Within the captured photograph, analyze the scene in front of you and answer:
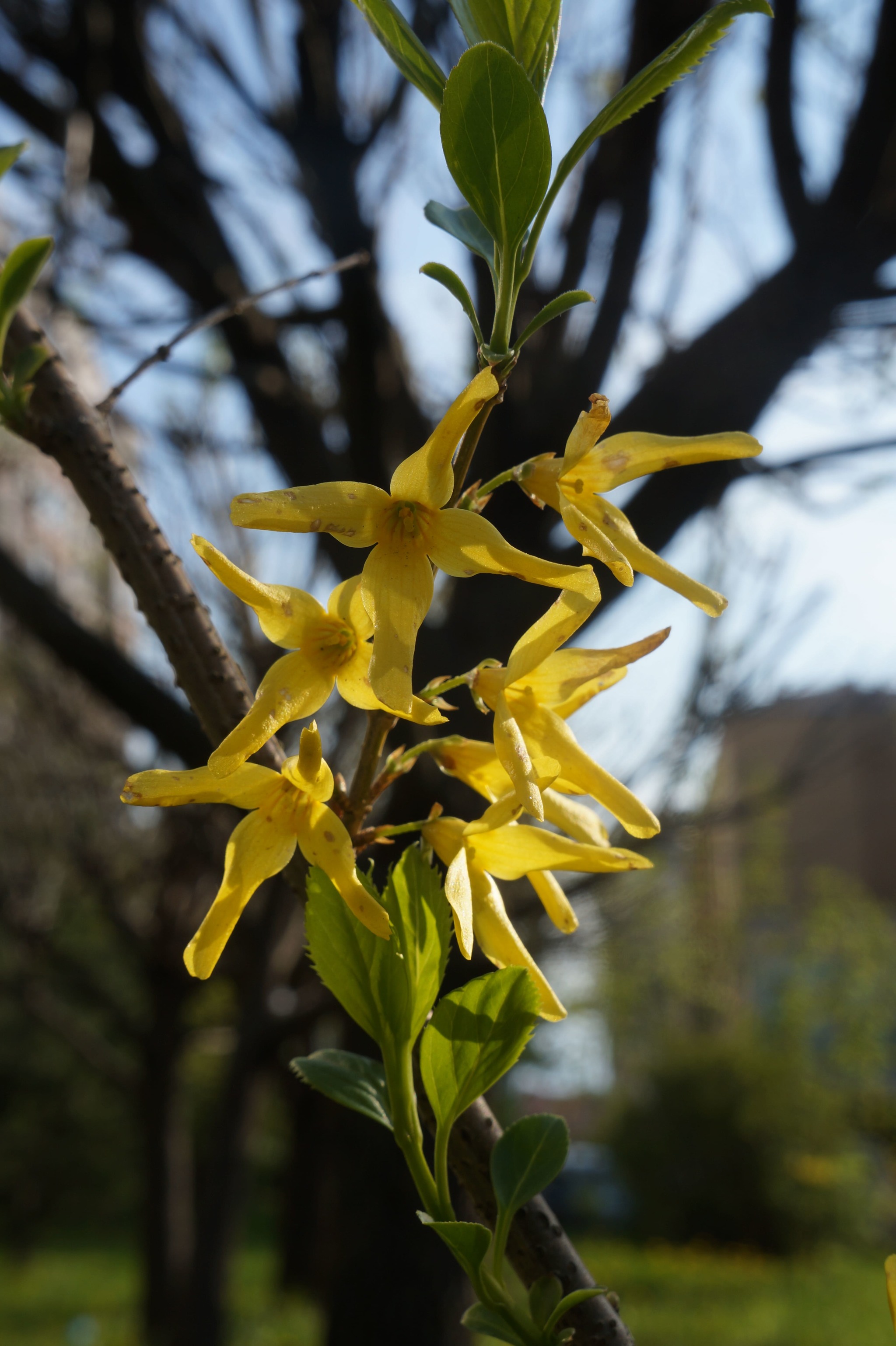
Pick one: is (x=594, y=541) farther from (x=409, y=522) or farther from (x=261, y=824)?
(x=261, y=824)

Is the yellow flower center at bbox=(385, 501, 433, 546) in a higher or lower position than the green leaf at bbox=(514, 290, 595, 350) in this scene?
lower

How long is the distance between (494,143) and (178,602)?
12.1 inches

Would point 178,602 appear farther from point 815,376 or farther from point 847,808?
point 847,808

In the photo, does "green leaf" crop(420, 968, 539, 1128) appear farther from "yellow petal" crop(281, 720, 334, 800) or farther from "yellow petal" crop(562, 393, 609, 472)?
"yellow petal" crop(562, 393, 609, 472)

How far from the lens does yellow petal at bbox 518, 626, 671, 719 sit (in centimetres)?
53

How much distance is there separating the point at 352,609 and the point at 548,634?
103 mm

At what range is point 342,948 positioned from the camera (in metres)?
0.45

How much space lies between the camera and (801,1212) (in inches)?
357

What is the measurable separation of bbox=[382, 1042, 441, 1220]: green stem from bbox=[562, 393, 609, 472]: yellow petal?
0.31 m

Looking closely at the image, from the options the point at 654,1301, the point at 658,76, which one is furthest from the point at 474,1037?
the point at 654,1301

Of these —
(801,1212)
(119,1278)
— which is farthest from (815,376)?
(119,1278)

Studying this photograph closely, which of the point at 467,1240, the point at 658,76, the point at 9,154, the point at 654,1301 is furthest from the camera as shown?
the point at 654,1301

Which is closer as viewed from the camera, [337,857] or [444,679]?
[337,857]

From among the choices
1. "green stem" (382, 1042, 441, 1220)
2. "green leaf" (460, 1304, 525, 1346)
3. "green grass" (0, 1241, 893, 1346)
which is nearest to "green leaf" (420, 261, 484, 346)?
"green stem" (382, 1042, 441, 1220)
